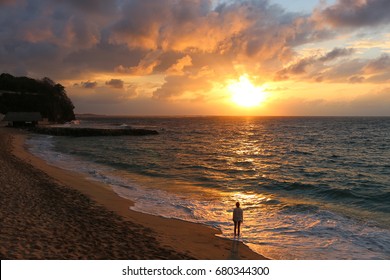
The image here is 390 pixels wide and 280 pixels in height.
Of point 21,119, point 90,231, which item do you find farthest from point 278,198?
point 21,119

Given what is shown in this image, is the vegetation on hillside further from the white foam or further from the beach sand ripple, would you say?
the beach sand ripple

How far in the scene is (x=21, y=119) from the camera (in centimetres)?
10138

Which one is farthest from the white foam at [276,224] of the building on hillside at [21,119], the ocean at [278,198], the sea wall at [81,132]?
the building on hillside at [21,119]

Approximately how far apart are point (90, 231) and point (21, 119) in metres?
103

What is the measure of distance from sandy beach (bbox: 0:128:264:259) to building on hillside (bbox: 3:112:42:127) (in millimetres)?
92796

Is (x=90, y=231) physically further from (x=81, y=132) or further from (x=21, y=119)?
(x=21, y=119)

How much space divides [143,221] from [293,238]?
22.8 ft

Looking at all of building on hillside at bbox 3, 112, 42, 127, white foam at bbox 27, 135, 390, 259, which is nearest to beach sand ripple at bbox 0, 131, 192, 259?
white foam at bbox 27, 135, 390, 259

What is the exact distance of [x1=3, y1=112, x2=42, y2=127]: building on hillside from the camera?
101062 mm

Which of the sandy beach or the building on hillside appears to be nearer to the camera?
the sandy beach

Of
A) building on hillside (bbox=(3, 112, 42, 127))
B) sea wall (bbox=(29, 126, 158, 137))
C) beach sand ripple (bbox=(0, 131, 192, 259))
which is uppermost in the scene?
building on hillside (bbox=(3, 112, 42, 127))

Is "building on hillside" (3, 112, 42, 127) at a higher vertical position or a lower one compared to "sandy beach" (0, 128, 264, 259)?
higher

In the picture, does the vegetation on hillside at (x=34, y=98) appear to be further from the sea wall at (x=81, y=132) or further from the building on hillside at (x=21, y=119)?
the sea wall at (x=81, y=132)

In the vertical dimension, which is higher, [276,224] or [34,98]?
[34,98]
